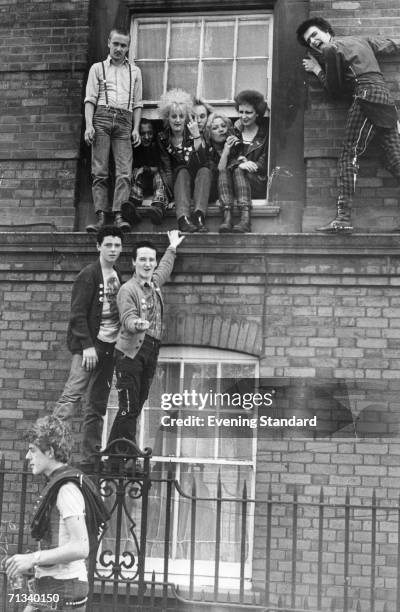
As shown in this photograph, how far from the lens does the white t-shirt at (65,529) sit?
529 cm

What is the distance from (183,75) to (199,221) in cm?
158

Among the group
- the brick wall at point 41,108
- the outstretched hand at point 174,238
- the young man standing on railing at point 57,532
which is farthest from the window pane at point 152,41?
the young man standing on railing at point 57,532

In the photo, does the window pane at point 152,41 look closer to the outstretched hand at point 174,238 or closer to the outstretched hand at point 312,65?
the outstretched hand at point 312,65

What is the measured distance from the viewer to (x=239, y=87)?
925 centimetres

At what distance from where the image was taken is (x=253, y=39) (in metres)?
9.31

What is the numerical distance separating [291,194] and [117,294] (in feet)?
6.21

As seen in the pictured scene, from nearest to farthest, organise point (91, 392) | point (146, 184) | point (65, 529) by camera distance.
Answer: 1. point (65, 529)
2. point (91, 392)
3. point (146, 184)

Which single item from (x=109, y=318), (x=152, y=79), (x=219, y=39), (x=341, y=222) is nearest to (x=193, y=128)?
(x=152, y=79)

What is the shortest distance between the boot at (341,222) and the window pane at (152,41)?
2.46m

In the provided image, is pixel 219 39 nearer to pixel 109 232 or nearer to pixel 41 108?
pixel 41 108

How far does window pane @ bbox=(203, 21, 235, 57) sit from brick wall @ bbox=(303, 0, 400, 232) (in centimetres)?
85

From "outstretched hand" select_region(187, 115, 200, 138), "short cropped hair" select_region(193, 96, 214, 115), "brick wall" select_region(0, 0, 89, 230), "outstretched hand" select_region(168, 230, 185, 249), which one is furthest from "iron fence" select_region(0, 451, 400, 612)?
"short cropped hair" select_region(193, 96, 214, 115)

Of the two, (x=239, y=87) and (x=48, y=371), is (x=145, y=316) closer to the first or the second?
(x=48, y=371)

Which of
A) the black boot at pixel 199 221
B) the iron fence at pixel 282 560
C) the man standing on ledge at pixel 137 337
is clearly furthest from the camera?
the black boot at pixel 199 221
